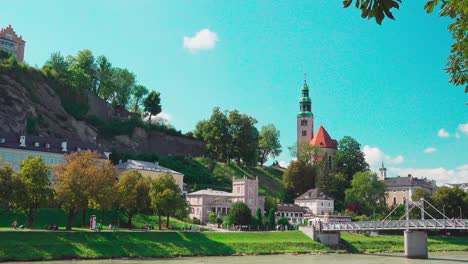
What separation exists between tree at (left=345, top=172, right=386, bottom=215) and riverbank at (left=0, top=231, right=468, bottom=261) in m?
19.7

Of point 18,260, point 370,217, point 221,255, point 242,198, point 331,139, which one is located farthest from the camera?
point 331,139

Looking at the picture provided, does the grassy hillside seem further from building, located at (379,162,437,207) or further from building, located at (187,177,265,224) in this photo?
building, located at (379,162,437,207)

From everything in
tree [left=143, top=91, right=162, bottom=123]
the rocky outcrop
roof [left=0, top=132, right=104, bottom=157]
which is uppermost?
tree [left=143, top=91, right=162, bottom=123]

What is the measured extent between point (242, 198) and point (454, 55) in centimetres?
7277

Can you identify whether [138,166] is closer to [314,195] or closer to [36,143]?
[36,143]

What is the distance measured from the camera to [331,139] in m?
118

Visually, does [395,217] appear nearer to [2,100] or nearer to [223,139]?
[223,139]

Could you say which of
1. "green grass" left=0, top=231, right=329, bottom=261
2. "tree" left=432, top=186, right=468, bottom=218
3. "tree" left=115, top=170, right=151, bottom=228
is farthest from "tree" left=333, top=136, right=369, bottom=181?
"tree" left=115, top=170, right=151, bottom=228

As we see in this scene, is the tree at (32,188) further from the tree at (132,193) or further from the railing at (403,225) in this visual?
the railing at (403,225)

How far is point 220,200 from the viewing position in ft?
256

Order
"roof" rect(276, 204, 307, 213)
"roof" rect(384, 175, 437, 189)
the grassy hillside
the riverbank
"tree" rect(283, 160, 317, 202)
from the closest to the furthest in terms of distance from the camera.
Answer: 1. the riverbank
2. "roof" rect(276, 204, 307, 213)
3. the grassy hillside
4. "tree" rect(283, 160, 317, 202)
5. "roof" rect(384, 175, 437, 189)

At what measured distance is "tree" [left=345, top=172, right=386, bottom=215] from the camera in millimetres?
90375

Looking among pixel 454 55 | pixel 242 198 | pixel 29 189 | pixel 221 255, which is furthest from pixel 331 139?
pixel 454 55

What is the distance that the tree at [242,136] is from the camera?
4075 inches
